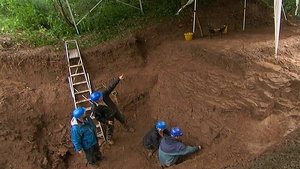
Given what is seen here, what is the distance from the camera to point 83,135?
7.79 m

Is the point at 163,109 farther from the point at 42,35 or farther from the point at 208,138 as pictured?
the point at 42,35

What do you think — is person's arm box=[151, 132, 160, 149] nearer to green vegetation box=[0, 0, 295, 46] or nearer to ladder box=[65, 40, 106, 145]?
ladder box=[65, 40, 106, 145]

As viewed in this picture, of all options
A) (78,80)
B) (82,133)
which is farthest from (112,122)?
(78,80)

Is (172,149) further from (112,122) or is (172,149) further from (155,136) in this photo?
(112,122)

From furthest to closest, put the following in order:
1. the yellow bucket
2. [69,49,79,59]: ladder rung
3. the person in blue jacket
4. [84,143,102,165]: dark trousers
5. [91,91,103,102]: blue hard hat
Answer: the yellow bucket
[69,49,79,59]: ladder rung
[91,91,103,102]: blue hard hat
[84,143,102,165]: dark trousers
the person in blue jacket

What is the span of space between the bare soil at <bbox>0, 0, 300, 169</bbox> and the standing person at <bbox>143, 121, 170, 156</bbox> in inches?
14.0

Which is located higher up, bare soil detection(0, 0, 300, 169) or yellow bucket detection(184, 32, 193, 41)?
yellow bucket detection(184, 32, 193, 41)

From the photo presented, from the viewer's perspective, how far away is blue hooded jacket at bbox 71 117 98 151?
299 inches

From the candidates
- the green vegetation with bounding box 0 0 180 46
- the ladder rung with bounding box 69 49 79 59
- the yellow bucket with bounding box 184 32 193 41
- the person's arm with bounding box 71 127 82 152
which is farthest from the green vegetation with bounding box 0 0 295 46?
the person's arm with bounding box 71 127 82 152

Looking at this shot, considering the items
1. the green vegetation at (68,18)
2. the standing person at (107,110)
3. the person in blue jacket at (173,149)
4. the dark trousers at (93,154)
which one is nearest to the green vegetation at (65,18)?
the green vegetation at (68,18)

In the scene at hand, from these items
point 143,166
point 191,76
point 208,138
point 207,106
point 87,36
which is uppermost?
point 87,36

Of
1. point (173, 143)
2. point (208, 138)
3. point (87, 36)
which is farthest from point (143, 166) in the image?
point (87, 36)

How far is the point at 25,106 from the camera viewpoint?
31.9 ft

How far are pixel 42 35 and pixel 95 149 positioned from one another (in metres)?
4.92
